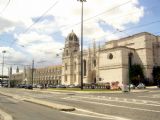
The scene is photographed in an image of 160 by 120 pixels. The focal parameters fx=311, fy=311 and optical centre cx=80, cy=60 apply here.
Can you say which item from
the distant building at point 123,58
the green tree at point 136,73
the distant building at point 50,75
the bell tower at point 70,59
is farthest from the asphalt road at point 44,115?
the distant building at point 50,75

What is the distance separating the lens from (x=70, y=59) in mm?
145750

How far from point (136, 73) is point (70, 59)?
155 ft

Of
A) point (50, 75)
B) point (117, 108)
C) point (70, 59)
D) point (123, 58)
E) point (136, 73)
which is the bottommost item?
point (117, 108)

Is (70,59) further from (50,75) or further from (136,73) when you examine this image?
(136,73)

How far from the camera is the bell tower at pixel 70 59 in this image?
5682 inches

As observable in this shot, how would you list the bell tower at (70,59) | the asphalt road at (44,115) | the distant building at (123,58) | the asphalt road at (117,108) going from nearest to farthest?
the asphalt road at (44,115) → the asphalt road at (117,108) → the distant building at (123,58) → the bell tower at (70,59)

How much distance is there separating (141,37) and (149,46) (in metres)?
4.43

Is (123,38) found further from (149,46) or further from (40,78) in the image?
(40,78)

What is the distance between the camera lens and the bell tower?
144325mm

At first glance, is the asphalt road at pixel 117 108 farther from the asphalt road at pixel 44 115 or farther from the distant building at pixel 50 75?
the distant building at pixel 50 75

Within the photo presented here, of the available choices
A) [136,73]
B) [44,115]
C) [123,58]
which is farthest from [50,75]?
[44,115]

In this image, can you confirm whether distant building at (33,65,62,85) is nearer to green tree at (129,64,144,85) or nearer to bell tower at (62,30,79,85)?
bell tower at (62,30,79,85)

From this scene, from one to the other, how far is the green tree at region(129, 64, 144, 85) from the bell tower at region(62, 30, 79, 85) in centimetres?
4302

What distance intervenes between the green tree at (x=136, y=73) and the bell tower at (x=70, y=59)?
43.0 metres
